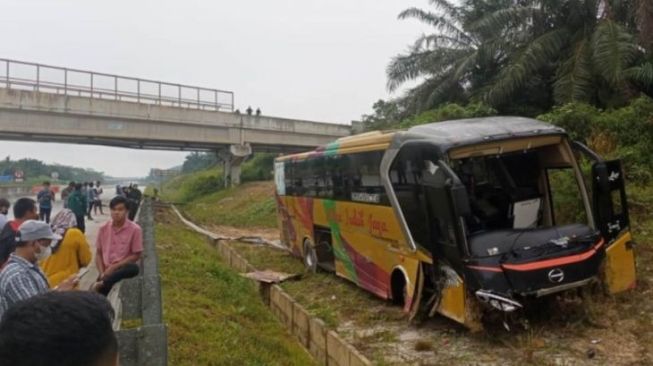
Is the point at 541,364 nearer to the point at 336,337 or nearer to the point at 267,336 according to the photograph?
the point at 336,337

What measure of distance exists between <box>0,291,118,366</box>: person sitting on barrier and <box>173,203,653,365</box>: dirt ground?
5.23 m

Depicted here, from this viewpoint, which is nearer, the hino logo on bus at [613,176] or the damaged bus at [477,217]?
the damaged bus at [477,217]

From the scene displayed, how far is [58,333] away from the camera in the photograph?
154 cm

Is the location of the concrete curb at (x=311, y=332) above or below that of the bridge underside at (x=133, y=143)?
below

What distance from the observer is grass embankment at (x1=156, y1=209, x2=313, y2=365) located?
6246 mm

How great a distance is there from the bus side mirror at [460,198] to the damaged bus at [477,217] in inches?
0.5

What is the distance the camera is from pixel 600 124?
13.6m

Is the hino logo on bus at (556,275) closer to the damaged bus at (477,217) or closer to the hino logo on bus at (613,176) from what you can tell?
the damaged bus at (477,217)

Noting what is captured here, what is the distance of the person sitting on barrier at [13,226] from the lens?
552cm

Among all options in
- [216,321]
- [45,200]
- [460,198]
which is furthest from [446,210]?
[45,200]

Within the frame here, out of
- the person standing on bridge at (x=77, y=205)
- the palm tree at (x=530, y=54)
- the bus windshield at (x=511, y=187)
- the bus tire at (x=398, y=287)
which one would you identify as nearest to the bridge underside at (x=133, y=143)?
the person standing on bridge at (x=77, y=205)

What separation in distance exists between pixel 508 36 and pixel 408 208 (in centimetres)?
1283

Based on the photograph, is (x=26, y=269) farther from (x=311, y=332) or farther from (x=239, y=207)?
(x=239, y=207)

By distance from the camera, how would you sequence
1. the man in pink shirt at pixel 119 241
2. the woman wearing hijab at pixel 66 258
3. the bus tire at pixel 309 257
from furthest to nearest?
the bus tire at pixel 309 257, the man in pink shirt at pixel 119 241, the woman wearing hijab at pixel 66 258
